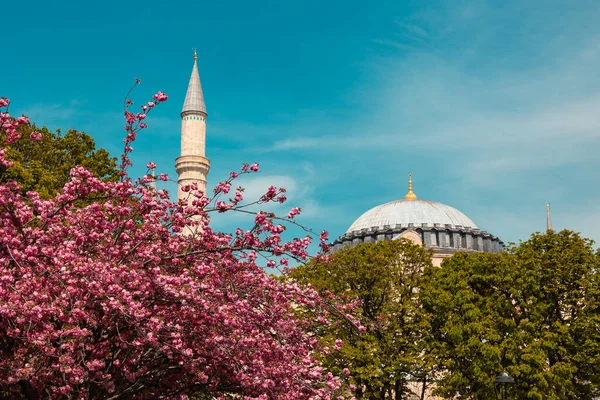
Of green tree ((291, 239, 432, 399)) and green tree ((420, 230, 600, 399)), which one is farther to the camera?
green tree ((291, 239, 432, 399))

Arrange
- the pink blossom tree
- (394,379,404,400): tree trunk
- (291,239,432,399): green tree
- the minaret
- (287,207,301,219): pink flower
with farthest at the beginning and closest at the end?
the minaret, (394,379,404,400): tree trunk, (291,239,432,399): green tree, (287,207,301,219): pink flower, the pink blossom tree

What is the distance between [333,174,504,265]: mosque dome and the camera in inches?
2483

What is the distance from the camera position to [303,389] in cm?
1380

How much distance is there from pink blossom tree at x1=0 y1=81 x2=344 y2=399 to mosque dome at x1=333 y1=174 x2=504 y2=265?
46.7 m

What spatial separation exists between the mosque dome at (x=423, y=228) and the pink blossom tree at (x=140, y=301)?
4673 centimetres

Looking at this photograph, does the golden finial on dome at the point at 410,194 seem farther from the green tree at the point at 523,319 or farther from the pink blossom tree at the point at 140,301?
the pink blossom tree at the point at 140,301

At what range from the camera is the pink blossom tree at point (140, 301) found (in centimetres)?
1188

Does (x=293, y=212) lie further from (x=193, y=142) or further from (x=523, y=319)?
(x=193, y=142)

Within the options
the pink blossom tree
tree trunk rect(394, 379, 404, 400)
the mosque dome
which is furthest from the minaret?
the pink blossom tree

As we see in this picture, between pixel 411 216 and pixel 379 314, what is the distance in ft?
113

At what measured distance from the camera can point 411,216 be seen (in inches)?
2630

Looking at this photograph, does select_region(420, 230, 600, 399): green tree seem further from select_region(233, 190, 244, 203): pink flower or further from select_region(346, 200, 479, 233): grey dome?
select_region(346, 200, 479, 233): grey dome

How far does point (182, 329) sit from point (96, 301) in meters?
1.58

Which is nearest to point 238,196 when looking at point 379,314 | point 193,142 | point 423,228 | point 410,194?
point 379,314
